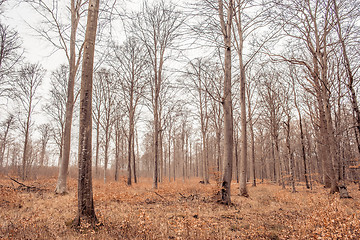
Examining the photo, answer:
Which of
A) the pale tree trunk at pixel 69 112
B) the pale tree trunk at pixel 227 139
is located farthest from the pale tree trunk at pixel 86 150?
the pale tree trunk at pixel 69 112

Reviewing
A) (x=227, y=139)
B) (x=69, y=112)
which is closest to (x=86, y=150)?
(x=227, y=139)

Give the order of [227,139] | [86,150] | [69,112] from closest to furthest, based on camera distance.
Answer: [86,150]
[227,139]
[69,112]

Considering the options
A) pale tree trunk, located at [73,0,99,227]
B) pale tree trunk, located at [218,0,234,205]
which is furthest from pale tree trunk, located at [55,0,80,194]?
pale tree trunk, located at [218,0,234,205]

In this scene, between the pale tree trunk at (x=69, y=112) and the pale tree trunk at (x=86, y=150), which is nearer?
the pale tree trunk at (x=86, y=150)

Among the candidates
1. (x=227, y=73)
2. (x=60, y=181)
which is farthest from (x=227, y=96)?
(x=60, y=181)

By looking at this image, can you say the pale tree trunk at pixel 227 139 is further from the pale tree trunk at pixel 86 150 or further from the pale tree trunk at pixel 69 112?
the pale tree trunk at pixel 69 112

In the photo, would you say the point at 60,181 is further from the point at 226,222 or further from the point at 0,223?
the point at 226,222

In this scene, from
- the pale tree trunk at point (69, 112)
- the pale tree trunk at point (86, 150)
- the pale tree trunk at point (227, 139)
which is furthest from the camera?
the pale tree trunk at point (69, 112)

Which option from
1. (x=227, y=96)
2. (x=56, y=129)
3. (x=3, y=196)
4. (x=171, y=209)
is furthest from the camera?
(x=56, y=129)

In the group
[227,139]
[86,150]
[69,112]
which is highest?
[69,112]

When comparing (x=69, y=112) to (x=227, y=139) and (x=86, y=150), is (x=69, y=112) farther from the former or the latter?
(x=227, y=139)

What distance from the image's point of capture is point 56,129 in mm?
21484

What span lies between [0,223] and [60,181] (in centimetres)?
509

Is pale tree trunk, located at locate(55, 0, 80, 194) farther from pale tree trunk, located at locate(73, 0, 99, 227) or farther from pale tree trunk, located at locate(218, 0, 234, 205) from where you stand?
pale tree trunk, located at locate(218, 0, 234, 205)
